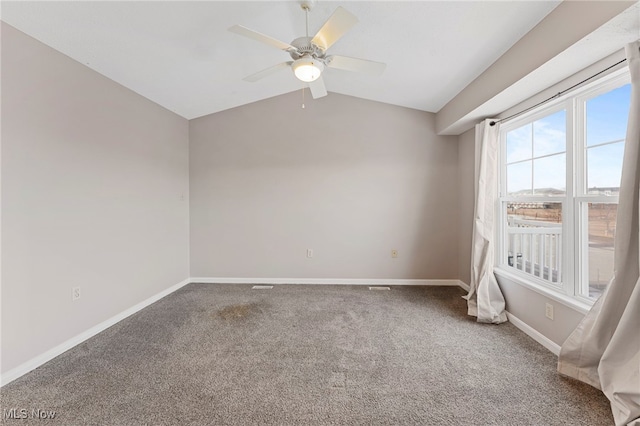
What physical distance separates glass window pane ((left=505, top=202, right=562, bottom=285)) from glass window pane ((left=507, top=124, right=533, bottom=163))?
0.49 meters

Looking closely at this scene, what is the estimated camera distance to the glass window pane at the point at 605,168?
6.04ft

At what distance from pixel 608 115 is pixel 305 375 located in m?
2.85

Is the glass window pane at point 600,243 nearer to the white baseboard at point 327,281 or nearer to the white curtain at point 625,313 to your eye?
the white curtain at point 625,313

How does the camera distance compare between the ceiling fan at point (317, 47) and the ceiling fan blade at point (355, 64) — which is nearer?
the ceiling fan at point (317, 47)

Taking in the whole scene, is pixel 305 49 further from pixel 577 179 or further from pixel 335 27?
pixel 577 179

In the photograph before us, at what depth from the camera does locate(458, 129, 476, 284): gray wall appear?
3516mm

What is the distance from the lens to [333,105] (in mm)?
3900

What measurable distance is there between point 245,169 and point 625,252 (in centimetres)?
389

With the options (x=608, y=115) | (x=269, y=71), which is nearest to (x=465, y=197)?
(x=608, y=115)

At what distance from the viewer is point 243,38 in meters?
2.38

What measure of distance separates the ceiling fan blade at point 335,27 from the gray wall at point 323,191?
210 centimetres

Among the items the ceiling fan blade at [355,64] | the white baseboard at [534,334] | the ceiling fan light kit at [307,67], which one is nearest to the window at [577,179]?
the white baseboard at [534,334]

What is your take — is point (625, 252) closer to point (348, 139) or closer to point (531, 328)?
point (531, 328)

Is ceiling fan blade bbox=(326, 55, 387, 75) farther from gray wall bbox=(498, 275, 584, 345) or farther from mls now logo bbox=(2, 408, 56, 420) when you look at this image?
mls now logo bbox=(2, 408, 56, 420)
